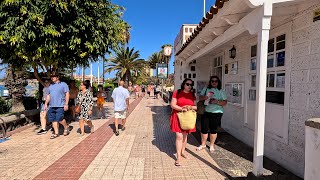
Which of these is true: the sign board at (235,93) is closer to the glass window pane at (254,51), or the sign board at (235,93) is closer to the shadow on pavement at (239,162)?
the glass window pane at (254,51)

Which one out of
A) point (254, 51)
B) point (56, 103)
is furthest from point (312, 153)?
point (56, 103)

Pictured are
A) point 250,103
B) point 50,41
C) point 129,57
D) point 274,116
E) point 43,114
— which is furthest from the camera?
point 129,57

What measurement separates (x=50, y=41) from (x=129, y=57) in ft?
93.2

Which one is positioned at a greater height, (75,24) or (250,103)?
(75,24)

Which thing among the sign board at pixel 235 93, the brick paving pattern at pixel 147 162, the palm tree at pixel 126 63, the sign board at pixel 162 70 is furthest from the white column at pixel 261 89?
the palm tree at pixel 126 63

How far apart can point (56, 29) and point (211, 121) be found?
481 centimetres

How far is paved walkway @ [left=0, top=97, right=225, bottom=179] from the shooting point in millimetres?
4062

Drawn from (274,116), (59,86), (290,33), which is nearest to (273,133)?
(274,116)

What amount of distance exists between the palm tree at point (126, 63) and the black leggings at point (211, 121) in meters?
29.2

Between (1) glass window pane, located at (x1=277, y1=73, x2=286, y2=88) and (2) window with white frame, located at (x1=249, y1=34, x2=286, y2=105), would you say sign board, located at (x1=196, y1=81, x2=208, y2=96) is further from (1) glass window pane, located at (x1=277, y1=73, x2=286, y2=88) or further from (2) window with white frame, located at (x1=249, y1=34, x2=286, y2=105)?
(1) glass window pane, located at (x1=277, y1=73, x2=286, y2=88)

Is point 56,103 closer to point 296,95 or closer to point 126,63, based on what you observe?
point 296,95

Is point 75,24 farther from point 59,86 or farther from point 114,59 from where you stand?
point 114,59

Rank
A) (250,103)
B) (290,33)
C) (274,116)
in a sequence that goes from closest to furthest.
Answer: (290,33) → (274,116) → (250,103)

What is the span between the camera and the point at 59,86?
6.64 meters
